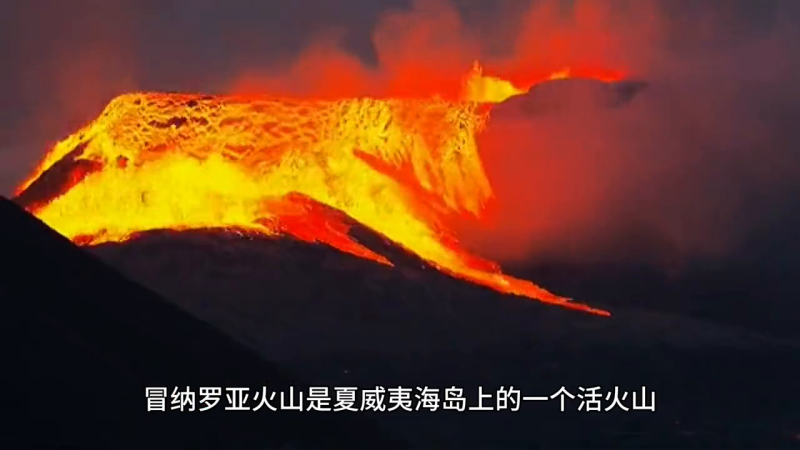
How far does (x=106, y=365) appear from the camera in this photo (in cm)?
14512

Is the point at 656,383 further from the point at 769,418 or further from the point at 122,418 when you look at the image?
the point at 122,418

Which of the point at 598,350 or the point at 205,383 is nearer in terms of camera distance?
the point at 205,383

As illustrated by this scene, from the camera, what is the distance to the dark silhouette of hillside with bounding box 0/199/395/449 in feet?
443

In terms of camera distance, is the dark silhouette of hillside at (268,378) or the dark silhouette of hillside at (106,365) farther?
the dark silhouette of hillside at (268,378)

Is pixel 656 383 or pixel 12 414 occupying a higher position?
pixel 656 383

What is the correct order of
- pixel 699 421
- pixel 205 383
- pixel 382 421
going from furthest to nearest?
pixel 699 421 → pixel 382 421 → pixel 205 383

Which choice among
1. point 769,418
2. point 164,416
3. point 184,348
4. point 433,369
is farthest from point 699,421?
point 164,416

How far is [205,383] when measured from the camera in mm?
157750

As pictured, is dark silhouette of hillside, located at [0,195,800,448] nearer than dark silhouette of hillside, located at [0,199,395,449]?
No

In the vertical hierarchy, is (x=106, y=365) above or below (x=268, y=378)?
below

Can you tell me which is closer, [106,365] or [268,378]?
[106,365]

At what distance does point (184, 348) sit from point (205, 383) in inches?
219

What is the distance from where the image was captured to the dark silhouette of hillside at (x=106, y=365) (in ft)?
443

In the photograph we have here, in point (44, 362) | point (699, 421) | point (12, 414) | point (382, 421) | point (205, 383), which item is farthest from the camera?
point (699, 421)
